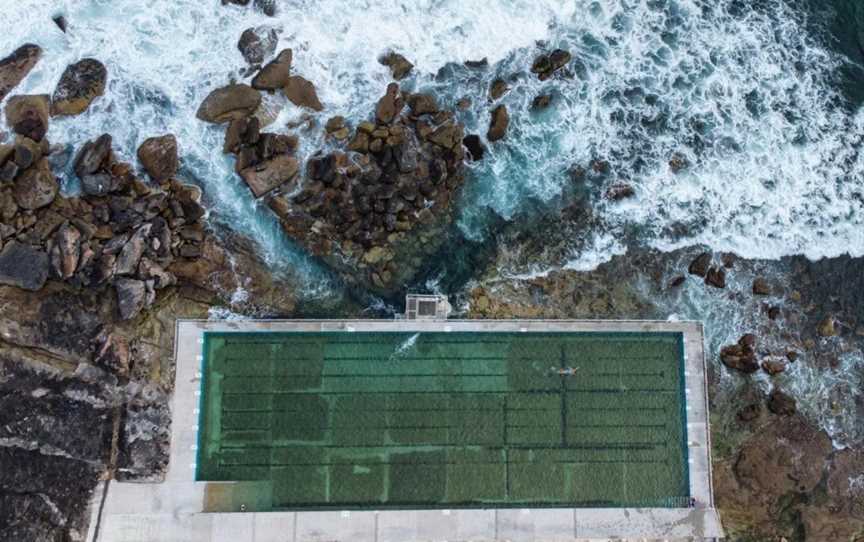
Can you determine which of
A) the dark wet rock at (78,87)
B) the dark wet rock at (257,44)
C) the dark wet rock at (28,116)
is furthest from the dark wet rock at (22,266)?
the dark wet rock at (257,44)

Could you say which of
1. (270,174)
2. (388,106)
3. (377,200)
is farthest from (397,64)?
(270,174)

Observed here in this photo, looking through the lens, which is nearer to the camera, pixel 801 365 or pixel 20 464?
pixel 20 464

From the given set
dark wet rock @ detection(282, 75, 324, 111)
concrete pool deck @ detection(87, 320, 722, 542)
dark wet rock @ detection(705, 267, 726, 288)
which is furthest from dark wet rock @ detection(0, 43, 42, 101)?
dark wet rock @ detection(705, 267, 726, 288)

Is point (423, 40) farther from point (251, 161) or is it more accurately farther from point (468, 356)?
point (468, 356)

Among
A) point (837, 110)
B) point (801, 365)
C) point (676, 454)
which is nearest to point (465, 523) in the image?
point (676, 454)

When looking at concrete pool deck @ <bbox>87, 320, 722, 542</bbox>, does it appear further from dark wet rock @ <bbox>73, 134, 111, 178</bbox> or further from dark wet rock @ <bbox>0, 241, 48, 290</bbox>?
dark wet rock @ <bbox>73, 134, 111, 178</bbox>

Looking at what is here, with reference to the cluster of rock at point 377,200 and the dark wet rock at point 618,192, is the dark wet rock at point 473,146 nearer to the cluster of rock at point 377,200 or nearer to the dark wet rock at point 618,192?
the cluster of rock at point 377,200
